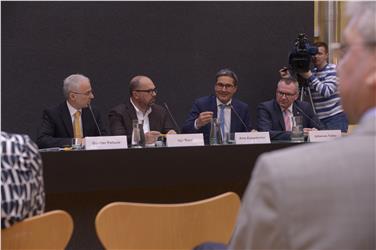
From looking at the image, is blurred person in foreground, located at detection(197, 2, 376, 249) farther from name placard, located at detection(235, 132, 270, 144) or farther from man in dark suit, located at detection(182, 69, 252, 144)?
man in dark suit, located at detection(182, 69, 252, 144)

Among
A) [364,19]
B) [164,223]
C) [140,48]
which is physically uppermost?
[140,48]

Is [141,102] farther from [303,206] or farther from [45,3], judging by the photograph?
[303,206]

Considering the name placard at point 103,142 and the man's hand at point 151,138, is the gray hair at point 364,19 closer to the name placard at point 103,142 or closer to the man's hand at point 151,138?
the name placard at point 103,142

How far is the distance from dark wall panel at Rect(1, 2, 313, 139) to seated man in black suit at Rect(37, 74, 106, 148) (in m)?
1.08

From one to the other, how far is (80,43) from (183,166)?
7.73ft

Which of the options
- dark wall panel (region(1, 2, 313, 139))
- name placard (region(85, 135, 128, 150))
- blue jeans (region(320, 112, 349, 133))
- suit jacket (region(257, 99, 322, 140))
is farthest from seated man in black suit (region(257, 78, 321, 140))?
name placard (region(85, 135, 128, 150))

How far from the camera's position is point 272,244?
31.9 inches

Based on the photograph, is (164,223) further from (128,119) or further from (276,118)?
(276,118)

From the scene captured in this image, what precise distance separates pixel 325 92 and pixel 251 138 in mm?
1725

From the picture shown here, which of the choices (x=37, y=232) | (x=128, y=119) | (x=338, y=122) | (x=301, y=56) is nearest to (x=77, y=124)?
(x=128, y=119)

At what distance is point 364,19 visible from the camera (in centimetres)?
86

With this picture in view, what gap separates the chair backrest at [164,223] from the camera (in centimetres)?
194

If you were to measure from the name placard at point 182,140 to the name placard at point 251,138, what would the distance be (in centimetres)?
21

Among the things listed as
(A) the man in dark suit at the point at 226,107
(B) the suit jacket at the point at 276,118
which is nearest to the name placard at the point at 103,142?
(A) the man in dark suit at the point at 226,107
